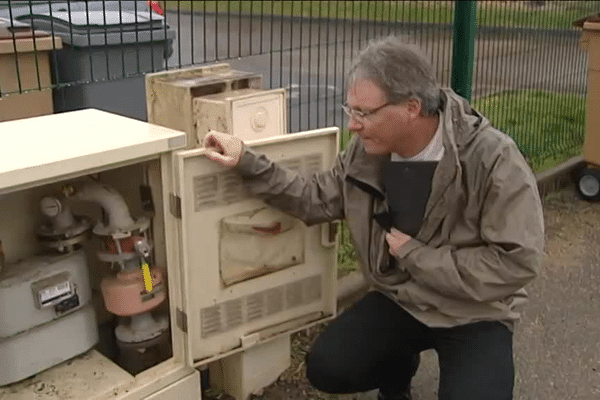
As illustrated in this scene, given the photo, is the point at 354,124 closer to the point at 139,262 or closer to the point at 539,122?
the point at 139,262

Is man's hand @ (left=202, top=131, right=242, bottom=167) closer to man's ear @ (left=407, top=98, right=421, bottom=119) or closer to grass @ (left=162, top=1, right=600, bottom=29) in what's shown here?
man's ear @ (left=407, top=98, right=421, bottom=119)

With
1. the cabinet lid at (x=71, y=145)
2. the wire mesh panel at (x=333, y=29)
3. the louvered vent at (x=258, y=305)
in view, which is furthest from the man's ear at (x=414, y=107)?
the wire mesh panel at (x=333, y=29)

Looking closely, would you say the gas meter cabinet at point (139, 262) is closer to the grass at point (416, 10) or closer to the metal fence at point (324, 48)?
the metal fence at point (324, 48)

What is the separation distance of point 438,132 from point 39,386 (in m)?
1.58

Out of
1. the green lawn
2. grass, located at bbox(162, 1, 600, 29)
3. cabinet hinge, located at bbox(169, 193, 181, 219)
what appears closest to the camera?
cabinet hinge, located at bbox(169, 193, 181, 219)

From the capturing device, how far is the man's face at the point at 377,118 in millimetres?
2594

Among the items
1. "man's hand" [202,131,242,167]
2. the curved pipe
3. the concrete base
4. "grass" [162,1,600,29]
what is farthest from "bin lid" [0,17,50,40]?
the concrete base

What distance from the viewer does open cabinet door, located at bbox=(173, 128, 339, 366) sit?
9.02 feet

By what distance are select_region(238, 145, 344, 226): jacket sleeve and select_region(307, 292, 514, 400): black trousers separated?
1.35 ft

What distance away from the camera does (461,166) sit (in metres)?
2.67

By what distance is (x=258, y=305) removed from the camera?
3.03m

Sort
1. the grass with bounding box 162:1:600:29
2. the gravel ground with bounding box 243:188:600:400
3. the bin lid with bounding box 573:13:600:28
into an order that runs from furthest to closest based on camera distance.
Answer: the bin lid with bounding box 573:13:600:28 < the grass with bounding box 162:1:600:29 < the gravel ground with bounding box 243:188:600:400

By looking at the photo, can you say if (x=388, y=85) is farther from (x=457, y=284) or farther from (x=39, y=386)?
(x=39, y=386)

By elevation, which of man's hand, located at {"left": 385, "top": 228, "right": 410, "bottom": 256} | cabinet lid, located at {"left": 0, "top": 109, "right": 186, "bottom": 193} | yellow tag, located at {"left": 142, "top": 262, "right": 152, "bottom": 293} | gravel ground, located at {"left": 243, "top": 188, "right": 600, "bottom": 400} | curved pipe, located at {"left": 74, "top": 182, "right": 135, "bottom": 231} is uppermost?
cabinet lid, located at {"left": 0, "top": 109, "right": 186, "bottom": 193}
